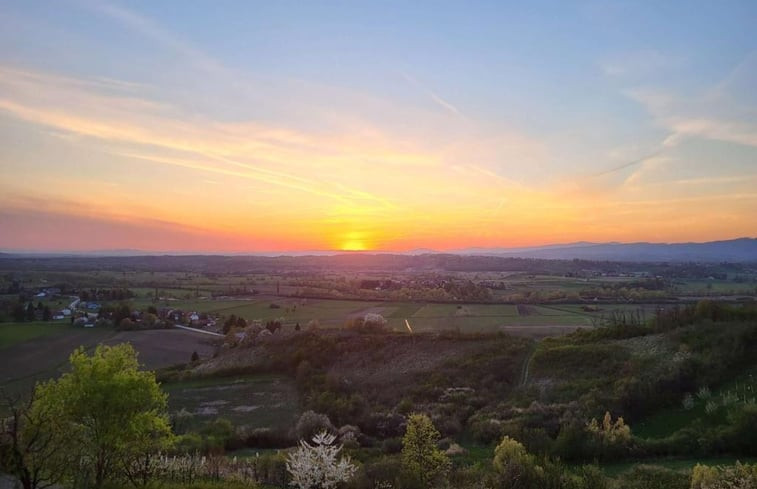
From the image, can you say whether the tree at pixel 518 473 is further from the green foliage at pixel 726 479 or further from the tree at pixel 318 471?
the tree at pixel 318 471

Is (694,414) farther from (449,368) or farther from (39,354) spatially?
(39,354)

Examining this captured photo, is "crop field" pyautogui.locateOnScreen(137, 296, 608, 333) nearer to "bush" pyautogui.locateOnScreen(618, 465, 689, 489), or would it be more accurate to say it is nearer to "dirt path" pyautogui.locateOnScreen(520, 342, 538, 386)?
"dirt path" pyautogui.locateOnScreen(520, 342, 538, 386)

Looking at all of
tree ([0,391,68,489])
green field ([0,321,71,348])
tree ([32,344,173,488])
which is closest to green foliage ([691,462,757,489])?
tree ([32,344,173,488])

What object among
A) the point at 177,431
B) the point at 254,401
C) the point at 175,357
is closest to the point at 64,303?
the point at 175,357

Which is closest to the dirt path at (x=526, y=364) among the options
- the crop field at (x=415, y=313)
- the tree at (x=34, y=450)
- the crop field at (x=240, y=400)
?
the crop field at (x=415, y=313)

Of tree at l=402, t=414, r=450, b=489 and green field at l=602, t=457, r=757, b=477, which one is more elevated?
tree at l=402, t=414, r=450, b=489

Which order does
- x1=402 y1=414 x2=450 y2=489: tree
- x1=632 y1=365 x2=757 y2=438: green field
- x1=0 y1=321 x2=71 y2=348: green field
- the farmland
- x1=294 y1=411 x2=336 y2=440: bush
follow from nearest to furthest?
x1=402 y1=414 x2=450 y2=489: tree, x1=632 y1=365 x2=757 y2=438: green field, the farmland, x1=294 y1=411 x2=336 y2=440: bush, x1=0 y1=321 x2=71 y2=348: green field

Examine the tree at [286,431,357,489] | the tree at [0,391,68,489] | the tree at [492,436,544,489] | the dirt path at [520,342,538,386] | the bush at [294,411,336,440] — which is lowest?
the bush at [294,411,336,440]
